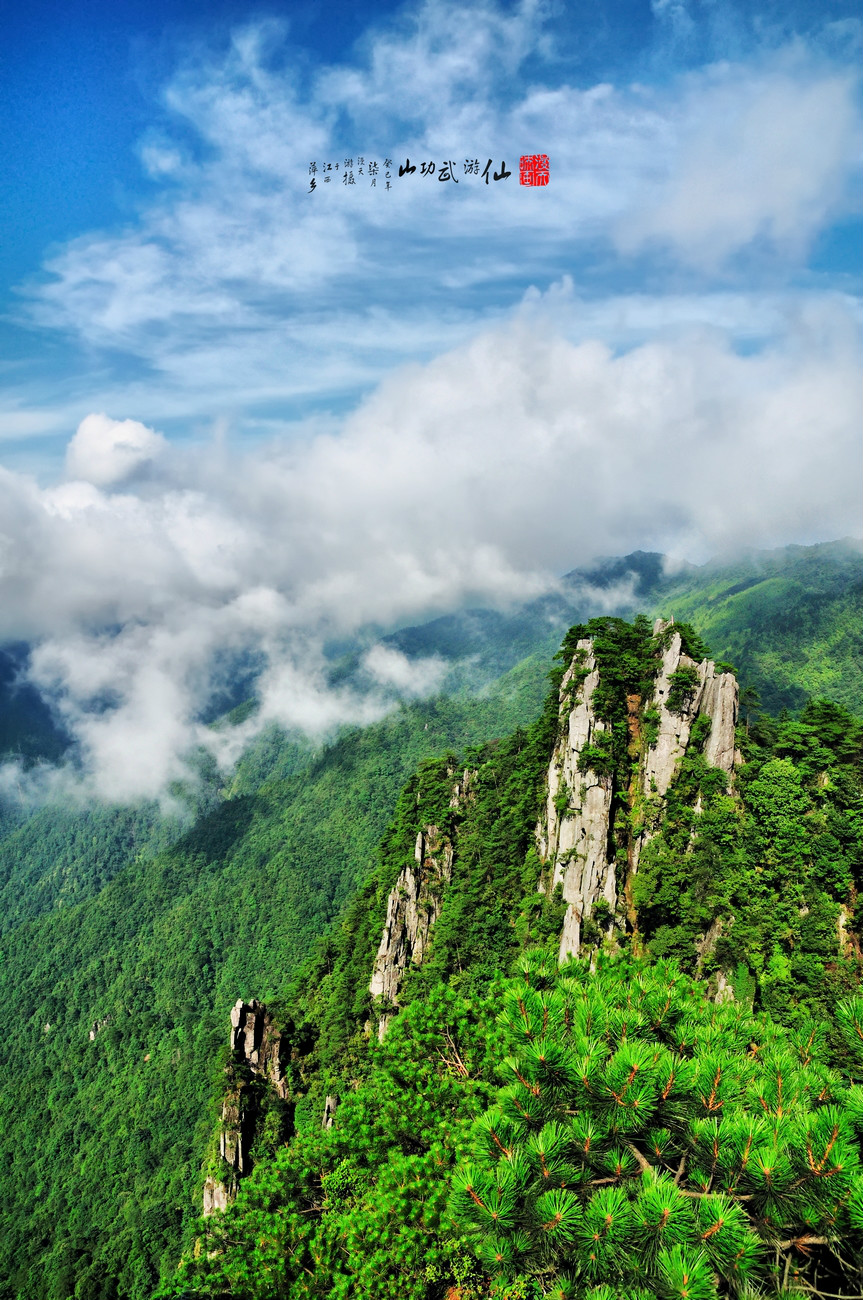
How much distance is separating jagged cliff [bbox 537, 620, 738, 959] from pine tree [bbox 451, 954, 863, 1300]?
32437mm

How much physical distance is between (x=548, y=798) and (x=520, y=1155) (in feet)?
136

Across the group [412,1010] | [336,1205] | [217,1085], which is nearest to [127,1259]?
[217,1085]

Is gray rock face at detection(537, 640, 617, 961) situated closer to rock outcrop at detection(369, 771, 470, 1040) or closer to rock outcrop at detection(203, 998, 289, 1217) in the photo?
rock outcrop at detection(369, 771, 470, 1040)

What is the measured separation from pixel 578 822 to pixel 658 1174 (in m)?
35.8

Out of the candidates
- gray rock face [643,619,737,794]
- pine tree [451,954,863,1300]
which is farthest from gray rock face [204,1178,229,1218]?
pine tree [451,954,863,1300]

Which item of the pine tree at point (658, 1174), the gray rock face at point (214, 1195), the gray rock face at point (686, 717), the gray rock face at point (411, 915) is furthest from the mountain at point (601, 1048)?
the gray rock face at point (214, 1195)

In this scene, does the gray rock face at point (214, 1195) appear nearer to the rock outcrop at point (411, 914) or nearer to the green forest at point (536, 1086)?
the green forest at point (536, 1086)

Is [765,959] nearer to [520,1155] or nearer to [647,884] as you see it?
[647,884]

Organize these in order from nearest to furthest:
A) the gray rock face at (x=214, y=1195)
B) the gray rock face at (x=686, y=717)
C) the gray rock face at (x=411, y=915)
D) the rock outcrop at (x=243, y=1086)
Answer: the gray rock face at (x=686, y=717), the gray rock face at (x=214, y=1195), the rock outcrop at (x=243, y=1086), the gray rock face at (x=411, y=915)

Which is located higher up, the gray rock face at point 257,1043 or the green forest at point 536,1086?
the green forest at point 536,1086

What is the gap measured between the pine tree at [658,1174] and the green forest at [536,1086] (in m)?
0.03

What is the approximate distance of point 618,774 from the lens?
42.9 m

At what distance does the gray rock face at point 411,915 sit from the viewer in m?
56.0

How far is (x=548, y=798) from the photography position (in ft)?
157
